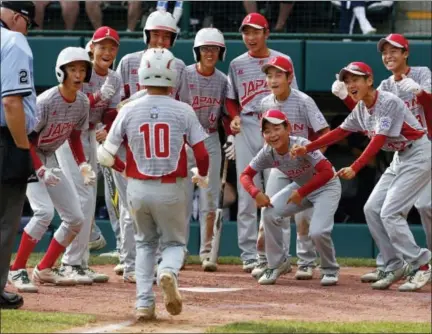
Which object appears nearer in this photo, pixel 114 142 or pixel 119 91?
pixel 114 142

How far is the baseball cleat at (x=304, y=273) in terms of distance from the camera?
988 cm

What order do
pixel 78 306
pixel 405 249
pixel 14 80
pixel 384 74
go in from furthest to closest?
pixel 384 74 < pixel 405 249 < pixel 78 306 < pixel 14 80

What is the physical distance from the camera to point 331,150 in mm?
12773

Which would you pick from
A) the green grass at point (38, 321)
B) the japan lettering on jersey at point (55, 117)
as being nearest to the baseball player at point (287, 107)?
the japan lettering on jersey at point (55, 117)

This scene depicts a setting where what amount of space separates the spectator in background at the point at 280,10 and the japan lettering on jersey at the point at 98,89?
329 centimetres

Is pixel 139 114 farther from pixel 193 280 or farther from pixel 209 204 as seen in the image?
Result: pixel 209 204

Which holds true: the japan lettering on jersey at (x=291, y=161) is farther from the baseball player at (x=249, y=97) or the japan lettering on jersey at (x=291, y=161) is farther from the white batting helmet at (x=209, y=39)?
the white batting helmet at (x=209, y=39)

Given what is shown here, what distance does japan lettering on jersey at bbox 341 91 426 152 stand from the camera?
29.8ft

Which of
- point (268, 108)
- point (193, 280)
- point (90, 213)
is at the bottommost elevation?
point (193, 280)

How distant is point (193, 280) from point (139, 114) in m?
2.71

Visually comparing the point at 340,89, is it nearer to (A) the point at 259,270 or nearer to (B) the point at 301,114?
(B) the point at 301,114

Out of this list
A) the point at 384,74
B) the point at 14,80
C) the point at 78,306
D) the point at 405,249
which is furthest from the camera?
the point at 384,74

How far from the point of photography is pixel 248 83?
1048 centimetres

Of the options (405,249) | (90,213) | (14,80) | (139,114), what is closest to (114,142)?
(139,114)
